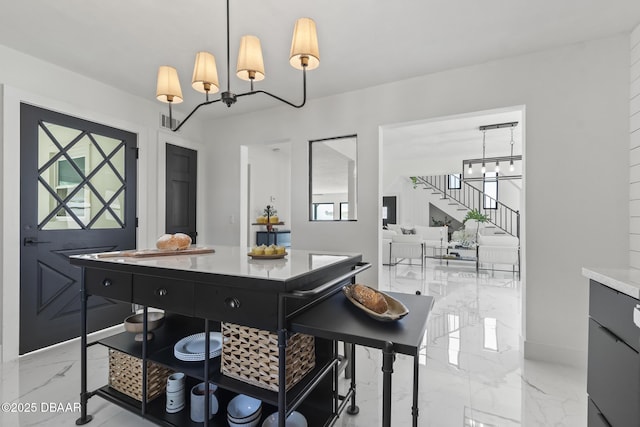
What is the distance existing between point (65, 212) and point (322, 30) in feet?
9.38

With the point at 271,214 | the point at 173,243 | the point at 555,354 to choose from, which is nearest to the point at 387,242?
the point at 271,214

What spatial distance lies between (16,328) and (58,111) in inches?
75.5

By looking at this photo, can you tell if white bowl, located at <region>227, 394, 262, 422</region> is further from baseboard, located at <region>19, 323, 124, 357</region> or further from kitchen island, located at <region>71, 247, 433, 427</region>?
baseboard, located at <region>19, 323, 124, 357</region>

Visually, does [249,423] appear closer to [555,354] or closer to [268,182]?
[555,354]

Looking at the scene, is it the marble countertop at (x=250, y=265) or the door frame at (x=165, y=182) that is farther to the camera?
the door frame at (x=165, y=182)

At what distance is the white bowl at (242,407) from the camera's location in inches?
56.8

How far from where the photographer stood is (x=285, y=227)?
708cm

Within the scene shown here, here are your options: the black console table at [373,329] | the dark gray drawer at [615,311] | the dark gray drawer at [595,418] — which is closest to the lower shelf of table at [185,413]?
the black console table at [373,329]

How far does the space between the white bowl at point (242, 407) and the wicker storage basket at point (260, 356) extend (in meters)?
0.26

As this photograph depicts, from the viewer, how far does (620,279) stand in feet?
3.54

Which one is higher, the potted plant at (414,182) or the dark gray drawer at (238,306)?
the potted plant at (414,182)

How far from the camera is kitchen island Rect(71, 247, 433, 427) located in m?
1.06

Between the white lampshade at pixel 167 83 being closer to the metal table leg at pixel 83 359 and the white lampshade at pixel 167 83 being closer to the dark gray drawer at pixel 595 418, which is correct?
the metal table leg at pixel 83 359

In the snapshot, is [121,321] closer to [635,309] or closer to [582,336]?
[635,309]
